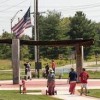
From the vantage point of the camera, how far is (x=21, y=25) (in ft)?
134

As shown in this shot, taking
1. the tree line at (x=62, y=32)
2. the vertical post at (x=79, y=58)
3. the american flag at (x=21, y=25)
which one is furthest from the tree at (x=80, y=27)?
the vertical post at (x=79, y=58)

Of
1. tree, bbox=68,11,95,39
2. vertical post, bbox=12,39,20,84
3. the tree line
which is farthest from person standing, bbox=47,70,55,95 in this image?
tree, bbox=68,11,95,39

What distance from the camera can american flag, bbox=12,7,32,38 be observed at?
40125 millimetres

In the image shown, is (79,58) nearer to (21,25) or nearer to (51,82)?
(21,25)

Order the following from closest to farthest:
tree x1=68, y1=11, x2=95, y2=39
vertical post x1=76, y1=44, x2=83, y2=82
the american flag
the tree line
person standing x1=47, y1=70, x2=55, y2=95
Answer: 1. person standing x1=47, y1=70, x2=55, y2=95
2. vertical post x1=76, y1=44, x2=83, y2=82
3. the american flag
4. the tree line
5. tree x1=68, y1=11, x2=95, y2=39

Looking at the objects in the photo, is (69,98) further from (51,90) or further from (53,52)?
(53,52)

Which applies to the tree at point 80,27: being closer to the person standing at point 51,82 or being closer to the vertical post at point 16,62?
the vertical post at point 16,62

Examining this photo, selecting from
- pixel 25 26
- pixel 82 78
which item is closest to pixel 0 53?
pixel 25 26

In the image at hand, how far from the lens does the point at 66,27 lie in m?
108

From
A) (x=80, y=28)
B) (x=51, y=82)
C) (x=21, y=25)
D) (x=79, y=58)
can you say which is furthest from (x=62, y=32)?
(x=51, y=82)

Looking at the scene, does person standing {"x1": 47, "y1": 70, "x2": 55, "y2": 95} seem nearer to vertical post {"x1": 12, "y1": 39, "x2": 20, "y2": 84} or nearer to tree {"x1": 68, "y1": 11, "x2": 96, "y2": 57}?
vertical post {"x1": 12, "y1": 39, "x2": 20, "y2": 84}

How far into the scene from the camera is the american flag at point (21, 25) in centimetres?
4012

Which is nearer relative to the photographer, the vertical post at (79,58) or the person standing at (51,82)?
the person standing at (51,82)

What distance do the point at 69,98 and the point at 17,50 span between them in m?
14.9
